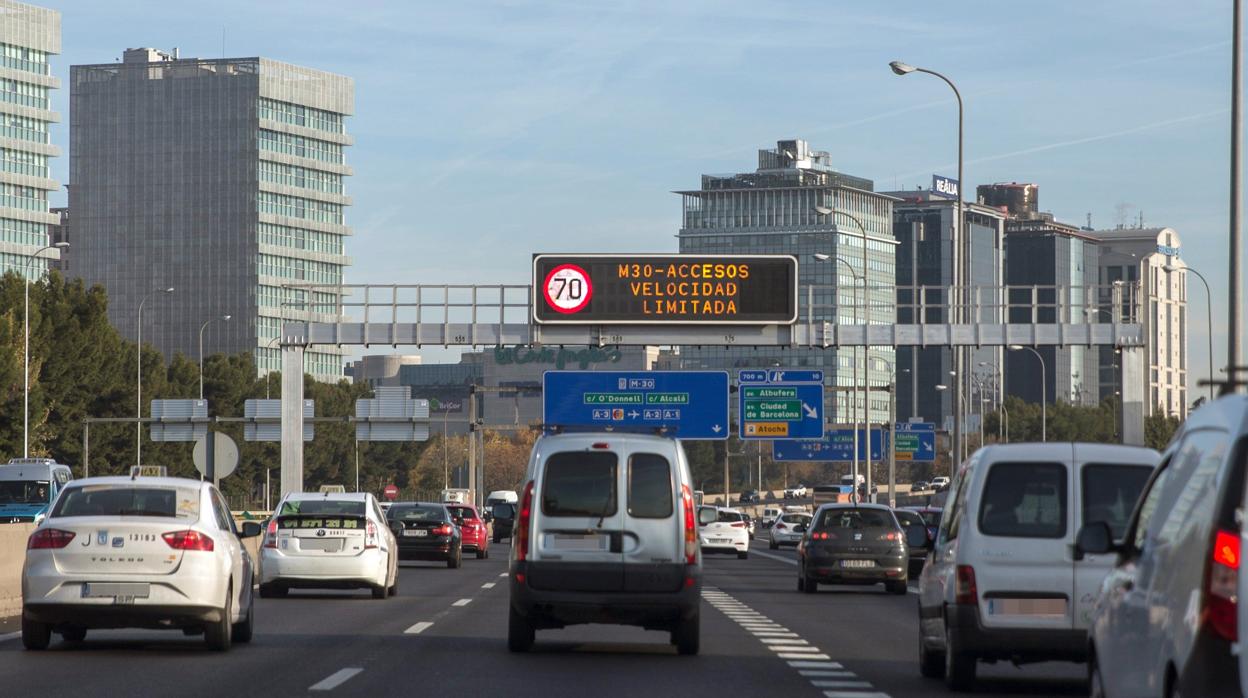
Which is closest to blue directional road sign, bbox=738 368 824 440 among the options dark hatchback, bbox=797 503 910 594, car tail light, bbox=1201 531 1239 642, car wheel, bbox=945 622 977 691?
dark hatchback, bbox=797 503 910 594

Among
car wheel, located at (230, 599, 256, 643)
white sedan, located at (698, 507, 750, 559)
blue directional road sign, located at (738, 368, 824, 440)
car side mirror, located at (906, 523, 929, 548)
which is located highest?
blue directional road sign, located at (738, 368, 824, 440)

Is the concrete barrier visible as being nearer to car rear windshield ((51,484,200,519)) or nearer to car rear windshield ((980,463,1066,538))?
car rear windshield ((51,484,200,519))

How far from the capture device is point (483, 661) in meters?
16.7

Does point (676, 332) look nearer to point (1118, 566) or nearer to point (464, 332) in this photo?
point (464, 332)

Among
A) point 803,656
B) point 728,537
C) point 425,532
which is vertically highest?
point 803,656

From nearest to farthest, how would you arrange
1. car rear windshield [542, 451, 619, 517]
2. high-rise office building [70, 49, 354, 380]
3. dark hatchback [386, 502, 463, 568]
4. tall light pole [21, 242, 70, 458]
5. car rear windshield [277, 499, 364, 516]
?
car rear windshield [542, 451, 619, 517], car rear windshield [277, 499, 364, 516], dark hatchback [386, 502, 463, 568], tall light pole [21, 242, 70, 458], high-rise office building [70, 49, 354, 380]

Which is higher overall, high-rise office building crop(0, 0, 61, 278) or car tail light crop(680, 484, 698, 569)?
high-rise office building crop(0, 0, 61, 278)

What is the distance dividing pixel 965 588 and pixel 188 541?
644 cm

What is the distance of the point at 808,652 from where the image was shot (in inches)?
729

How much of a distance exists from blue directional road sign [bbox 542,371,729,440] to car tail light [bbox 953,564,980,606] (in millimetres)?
40331

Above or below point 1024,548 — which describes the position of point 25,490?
below

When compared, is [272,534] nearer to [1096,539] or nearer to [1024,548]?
[1024,548]

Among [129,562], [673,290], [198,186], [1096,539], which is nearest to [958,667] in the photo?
[1096,539]

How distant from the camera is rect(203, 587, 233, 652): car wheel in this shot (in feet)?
56.0
